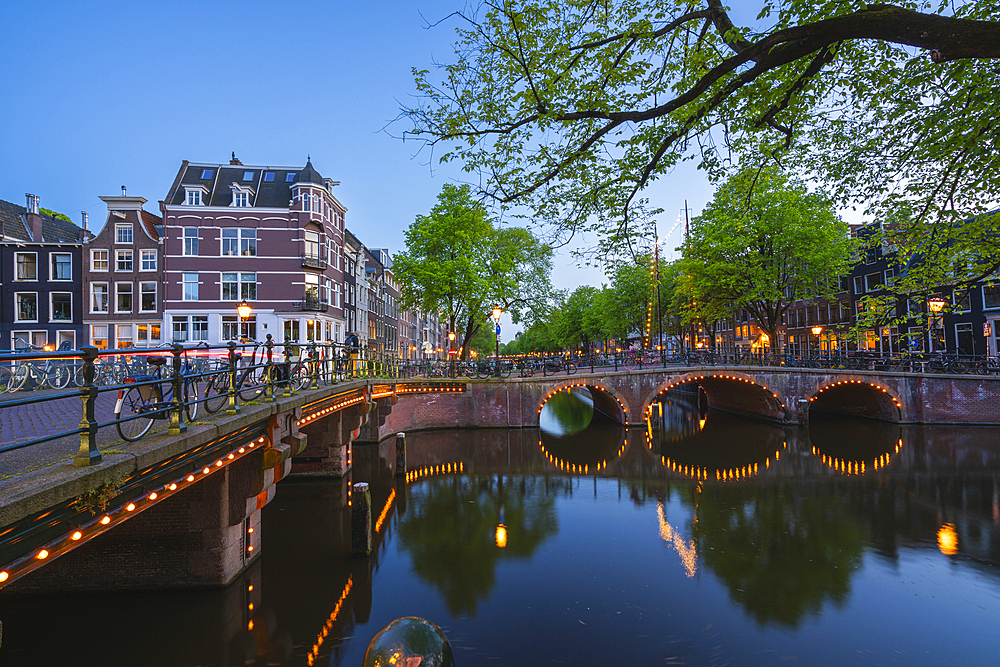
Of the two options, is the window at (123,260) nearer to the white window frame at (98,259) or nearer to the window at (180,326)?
the white window frame at (98,259)

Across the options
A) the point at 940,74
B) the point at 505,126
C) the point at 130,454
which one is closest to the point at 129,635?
the point at 130,454

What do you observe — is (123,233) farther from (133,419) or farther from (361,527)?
(133,419)

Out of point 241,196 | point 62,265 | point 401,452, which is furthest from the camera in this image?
point 241,196

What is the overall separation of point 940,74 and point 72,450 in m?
9.83

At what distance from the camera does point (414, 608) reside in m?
8.55

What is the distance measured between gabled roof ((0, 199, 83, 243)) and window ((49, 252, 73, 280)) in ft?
5.21

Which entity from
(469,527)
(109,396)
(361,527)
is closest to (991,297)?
(469,527)

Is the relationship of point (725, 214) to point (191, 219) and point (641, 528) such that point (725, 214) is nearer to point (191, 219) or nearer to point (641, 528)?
point (641, 528)

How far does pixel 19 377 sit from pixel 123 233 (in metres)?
23.6

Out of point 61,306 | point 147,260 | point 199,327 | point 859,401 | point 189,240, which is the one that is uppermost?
point 189,240

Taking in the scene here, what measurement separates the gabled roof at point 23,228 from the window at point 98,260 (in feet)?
12.2

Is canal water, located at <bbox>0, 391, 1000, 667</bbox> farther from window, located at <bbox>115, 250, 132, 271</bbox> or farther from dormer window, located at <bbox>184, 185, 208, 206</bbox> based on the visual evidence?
window, located at <bbox>115, 250, 132, 271</bbox>

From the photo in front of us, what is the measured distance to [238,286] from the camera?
29531 mm

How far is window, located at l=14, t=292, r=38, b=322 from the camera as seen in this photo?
2959cm
